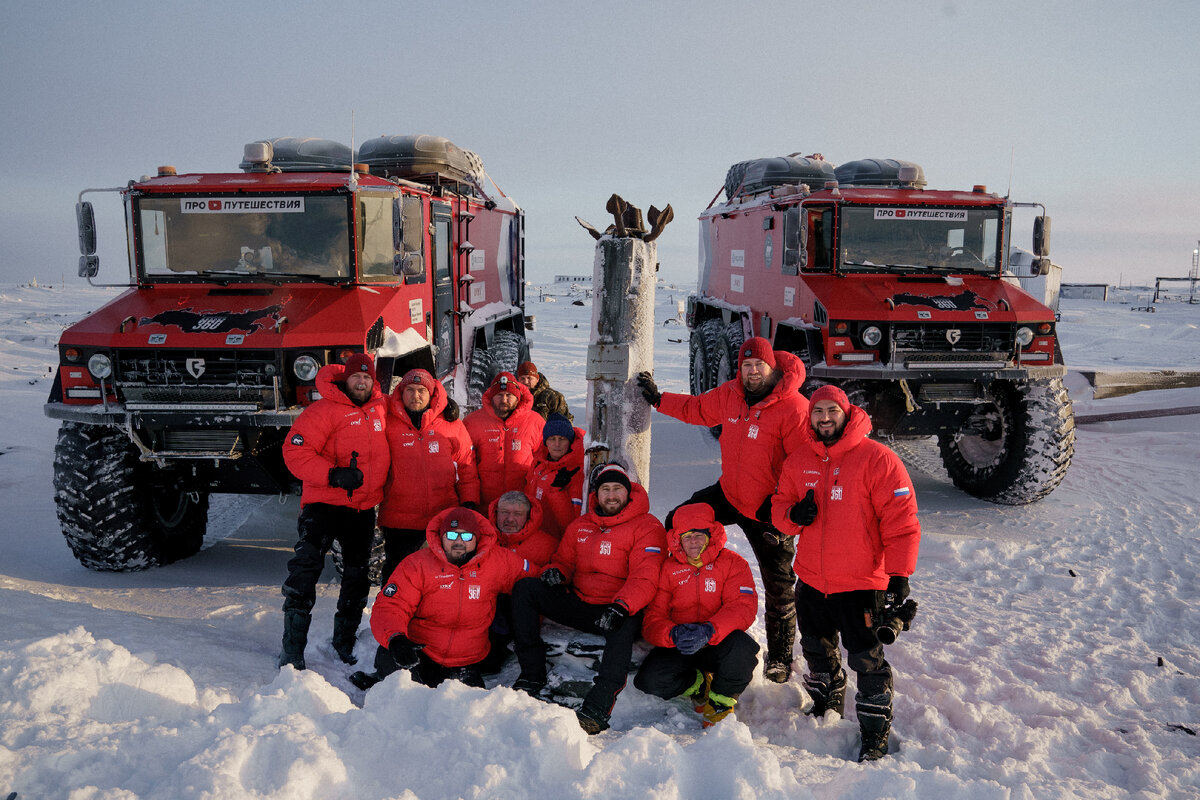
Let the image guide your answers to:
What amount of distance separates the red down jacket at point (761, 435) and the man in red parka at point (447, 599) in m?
1.26

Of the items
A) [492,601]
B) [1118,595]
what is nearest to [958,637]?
[1118,595]

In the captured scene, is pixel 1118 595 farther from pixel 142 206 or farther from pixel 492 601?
pixel 142 206

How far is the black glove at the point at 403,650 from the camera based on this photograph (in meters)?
3.63

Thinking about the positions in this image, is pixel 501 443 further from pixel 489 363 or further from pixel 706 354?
pixel 706 354

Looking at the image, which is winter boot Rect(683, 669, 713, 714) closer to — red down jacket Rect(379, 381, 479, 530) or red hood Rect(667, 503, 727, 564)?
red hood Rect(667, 503, 727, 564)

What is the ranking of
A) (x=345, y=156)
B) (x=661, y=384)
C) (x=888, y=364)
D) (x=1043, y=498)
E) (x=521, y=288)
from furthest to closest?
(x=661, y=384), (x=521, y=288), (x=345, y=156), (x=1043, y=498), (x=888, y=364)

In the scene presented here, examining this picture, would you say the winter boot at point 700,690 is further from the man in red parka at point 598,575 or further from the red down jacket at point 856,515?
the red down jacket at point 856,515

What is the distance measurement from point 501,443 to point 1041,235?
17.0ft

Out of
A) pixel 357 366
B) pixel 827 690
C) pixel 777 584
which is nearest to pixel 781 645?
pixel 777 584

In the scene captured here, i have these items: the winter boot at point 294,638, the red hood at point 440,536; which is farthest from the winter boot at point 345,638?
the red hood at point 440,536

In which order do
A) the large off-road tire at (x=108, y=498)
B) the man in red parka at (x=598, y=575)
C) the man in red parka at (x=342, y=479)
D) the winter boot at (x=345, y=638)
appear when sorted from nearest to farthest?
the man in red parka at (x=598, y=575)
the man in red parka at (x=342, y=479)
the winter boot at (x=345, y=638)
the large off-road tire at (x=108, y=498)

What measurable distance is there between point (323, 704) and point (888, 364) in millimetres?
5117

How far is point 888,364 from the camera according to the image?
6609 mm

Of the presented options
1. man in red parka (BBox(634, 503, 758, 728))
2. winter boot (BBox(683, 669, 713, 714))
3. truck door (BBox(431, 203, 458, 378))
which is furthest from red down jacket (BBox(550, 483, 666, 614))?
truck door (BBox(431, 203, 458, 378))
